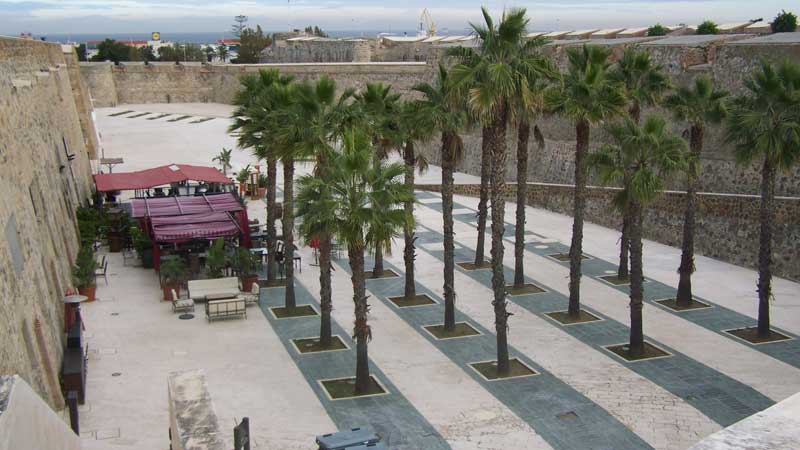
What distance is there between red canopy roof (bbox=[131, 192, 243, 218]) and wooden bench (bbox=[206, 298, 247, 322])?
5279mm

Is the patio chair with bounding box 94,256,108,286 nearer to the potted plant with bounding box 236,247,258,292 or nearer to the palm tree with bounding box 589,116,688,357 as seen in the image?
the potted plant with bounding box 236,247,258,292

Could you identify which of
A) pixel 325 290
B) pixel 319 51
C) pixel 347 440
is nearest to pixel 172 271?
pixel 325 290

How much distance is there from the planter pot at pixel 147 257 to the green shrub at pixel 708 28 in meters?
32.1

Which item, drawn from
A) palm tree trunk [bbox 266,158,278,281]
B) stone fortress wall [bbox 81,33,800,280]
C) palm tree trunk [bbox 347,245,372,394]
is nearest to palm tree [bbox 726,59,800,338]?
stone fortress wall [bbox 81,33,800,280]

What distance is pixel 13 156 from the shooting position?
58.4ft

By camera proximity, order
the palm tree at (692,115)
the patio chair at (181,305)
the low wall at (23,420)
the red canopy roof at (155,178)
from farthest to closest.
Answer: the red canopy roof at (155,178) < the patio chair at (181,305) < the palm tree at (692,115) < the low wall at (23,420)

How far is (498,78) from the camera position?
16.4 m

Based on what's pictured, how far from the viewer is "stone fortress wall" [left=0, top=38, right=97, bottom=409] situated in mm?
Result: 14117

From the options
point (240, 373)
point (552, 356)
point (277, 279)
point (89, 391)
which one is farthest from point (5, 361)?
A: point (277, 279)

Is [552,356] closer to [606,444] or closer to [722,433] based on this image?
[606,444]

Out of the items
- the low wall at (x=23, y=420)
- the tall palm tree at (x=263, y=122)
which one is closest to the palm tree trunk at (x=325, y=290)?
the tall palm tree at (x=263, y=122)

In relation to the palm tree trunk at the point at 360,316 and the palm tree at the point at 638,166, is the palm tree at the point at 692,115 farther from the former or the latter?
the palm tree trunk at the point at 360,316

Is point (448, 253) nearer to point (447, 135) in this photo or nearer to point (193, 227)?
point (447, 135)

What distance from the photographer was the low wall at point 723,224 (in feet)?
80.0
